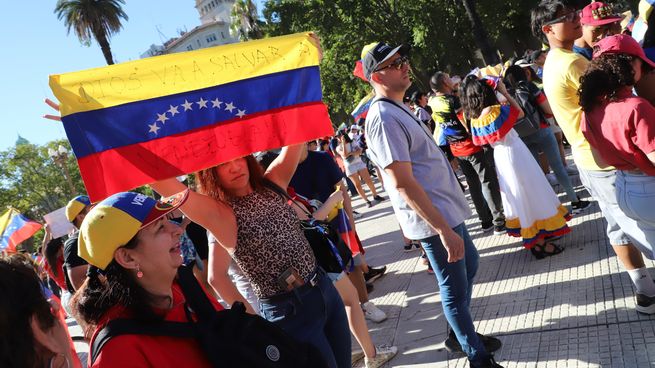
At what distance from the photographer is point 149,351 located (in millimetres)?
1542

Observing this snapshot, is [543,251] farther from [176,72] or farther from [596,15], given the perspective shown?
[176,72]

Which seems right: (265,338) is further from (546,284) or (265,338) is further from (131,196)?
(546,284)

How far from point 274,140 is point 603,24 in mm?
2429

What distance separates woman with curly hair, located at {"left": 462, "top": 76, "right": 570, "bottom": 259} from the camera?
4715 millimetres

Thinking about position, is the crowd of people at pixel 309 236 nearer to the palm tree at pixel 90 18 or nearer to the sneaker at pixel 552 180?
the sneaker at pixel 552 180

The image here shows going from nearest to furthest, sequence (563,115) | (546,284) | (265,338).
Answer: (265,338) < (563,115) < (546,284)

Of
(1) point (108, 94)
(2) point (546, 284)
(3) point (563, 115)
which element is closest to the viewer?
(1) point (108, 94)

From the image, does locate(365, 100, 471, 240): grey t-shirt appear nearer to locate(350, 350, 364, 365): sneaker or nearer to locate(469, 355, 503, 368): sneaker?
locate(469, 355, 503, 368): sneaker

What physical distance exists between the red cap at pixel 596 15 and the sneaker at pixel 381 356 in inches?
111

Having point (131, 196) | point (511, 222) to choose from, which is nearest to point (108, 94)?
point (131, 196)

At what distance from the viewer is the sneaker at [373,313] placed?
459cm

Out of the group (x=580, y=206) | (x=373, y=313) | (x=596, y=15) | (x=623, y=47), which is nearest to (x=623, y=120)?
(x=623, y=47)

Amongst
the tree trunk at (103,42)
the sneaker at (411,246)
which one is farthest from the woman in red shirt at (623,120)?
the tree trunk at (103,42)

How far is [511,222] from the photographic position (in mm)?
5105
